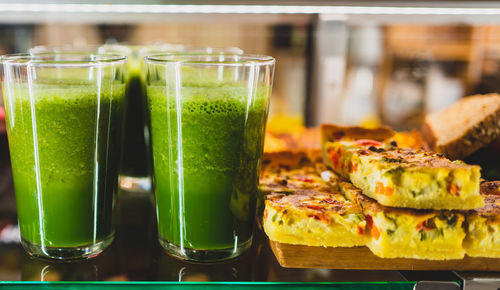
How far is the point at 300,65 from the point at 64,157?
69.2 inches

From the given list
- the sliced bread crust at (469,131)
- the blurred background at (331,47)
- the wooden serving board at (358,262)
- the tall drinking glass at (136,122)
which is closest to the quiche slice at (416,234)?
the wooden serving board at (358,262)

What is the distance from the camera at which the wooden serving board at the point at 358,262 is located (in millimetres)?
678

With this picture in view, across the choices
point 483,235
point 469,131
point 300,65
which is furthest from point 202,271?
point 300,65

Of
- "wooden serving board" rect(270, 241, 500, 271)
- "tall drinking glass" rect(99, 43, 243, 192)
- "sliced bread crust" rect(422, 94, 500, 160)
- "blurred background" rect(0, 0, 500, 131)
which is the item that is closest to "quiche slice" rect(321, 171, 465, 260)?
"wooden serving board" rect(270, 241, 500, 271)

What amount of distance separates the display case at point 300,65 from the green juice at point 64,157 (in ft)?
0.18

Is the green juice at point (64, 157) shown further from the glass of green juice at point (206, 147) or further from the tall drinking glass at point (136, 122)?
the tall drinking glass at point (136, 122)

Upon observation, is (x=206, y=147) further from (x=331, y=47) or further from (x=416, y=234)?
(x=331, y=47)

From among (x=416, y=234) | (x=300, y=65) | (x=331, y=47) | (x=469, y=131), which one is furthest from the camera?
(x=300, y=65)

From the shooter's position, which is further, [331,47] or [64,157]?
[331,47]

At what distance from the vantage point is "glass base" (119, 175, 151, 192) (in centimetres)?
104

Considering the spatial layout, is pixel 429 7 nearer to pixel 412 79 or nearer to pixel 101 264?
pixel 412 79

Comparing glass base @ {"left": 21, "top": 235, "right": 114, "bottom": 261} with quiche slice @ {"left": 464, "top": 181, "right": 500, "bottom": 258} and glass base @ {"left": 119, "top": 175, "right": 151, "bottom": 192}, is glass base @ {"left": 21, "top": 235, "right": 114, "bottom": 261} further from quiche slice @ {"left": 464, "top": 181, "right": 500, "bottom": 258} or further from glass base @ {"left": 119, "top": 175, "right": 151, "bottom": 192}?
quiche slice @ {"left": 464, "top": 181, "right": 500, "bottom": 258}

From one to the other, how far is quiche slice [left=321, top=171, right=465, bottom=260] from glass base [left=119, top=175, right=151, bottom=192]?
0.55 m

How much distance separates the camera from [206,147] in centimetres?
67
